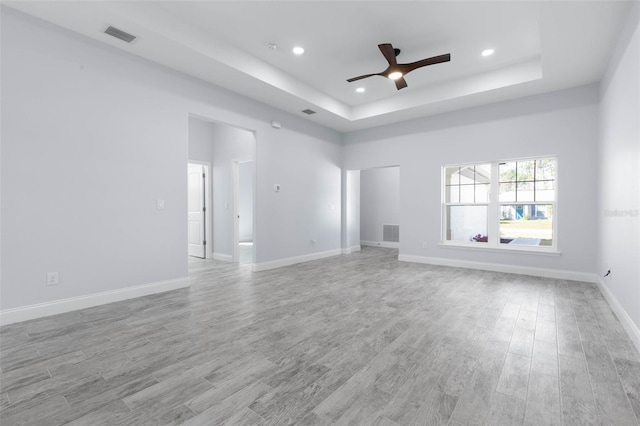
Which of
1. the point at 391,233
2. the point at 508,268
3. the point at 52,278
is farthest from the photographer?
the point at 391,233

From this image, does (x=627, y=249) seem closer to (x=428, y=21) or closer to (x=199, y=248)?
(x=428, y=21)

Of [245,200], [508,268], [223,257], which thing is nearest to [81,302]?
[223,257]

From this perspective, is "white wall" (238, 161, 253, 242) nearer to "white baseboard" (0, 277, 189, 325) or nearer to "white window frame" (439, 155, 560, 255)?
"white baseboard" (0, 277, 189, 325)

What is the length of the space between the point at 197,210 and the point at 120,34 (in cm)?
424

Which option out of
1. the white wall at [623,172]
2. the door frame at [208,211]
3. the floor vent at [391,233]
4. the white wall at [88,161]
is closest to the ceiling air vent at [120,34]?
the white wall at [88,161]

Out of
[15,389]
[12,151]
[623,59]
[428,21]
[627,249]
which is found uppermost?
[428,21]

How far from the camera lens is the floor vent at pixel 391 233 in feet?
28.6

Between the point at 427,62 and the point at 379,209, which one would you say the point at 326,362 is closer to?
the point at 427,62

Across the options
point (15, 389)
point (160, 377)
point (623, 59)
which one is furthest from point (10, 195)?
point (623, 59)

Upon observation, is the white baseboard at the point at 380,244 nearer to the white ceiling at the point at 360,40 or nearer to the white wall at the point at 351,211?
the white wall at the point at 351,211

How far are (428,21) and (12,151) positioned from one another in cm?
458

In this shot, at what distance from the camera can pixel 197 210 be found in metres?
7.04

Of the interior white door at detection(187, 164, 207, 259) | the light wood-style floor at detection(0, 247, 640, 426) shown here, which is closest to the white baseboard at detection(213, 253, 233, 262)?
the interior white door at detection(187, 164, 207, 259)

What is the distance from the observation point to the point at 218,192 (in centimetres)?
680
